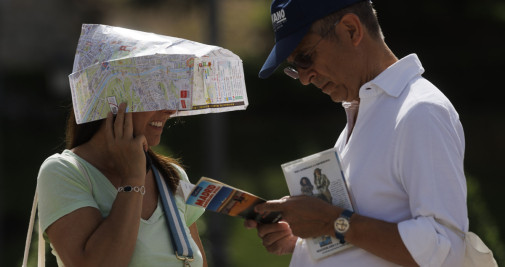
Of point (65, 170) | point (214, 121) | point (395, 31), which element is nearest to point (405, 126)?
point (65, 170)

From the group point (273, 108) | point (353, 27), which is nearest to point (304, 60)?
point (353, 27)

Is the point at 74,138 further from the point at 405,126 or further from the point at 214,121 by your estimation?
the point at 214,121

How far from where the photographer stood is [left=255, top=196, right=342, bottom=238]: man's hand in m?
2.37

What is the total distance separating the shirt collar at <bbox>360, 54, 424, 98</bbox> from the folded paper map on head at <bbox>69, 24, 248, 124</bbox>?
0.63m

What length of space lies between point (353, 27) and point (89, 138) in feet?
3.81

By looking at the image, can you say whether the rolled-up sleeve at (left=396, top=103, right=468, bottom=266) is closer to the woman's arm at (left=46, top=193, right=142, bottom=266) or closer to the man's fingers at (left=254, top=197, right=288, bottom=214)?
the man's fingers at (left=254, top=197, right=288, bottom=214)

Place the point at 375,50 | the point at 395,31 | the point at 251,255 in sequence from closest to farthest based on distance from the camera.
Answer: the point at 375,50 < the point at 251,255 < the point at 395,31

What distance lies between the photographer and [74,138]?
2.88 meters

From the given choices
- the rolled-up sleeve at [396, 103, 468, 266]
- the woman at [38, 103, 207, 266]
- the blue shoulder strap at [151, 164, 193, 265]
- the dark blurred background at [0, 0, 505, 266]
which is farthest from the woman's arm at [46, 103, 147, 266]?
the dark blurred background at [0, 0, 505, 266]

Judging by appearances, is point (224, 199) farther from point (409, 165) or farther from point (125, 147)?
point (409, 165)

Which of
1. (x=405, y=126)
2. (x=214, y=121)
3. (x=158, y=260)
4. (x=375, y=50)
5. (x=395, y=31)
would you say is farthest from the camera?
(x=395, y=31)

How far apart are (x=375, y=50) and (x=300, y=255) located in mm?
796

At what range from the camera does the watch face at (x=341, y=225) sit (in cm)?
232

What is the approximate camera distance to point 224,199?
2.52 m
